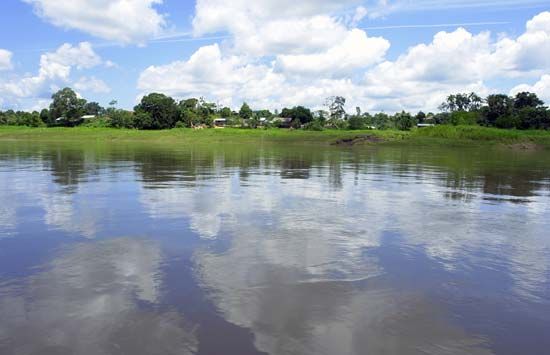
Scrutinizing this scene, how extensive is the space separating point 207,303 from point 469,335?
404 centimetres

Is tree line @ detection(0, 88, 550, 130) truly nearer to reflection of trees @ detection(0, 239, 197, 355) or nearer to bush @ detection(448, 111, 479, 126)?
bush @ detection(448, 111, 479, 126)

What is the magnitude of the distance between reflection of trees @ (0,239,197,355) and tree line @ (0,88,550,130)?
359 ft

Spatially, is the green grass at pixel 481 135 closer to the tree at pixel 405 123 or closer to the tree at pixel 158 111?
the tree at pixel 405 123

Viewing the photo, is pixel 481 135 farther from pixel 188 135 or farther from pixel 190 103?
pixel 190 103

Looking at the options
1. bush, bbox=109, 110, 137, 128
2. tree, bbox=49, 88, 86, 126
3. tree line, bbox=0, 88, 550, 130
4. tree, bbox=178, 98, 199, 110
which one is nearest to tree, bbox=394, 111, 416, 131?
tree line, bbox=0, 88, 550, 130

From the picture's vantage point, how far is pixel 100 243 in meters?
11.3

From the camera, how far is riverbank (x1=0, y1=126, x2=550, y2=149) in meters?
89.1

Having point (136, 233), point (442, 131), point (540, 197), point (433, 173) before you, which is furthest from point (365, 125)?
point (136, 233)

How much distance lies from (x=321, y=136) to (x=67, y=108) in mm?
80355

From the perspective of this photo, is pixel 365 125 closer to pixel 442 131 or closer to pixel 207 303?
pixel 442 131

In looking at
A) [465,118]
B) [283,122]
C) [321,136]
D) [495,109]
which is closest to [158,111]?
[283,122]

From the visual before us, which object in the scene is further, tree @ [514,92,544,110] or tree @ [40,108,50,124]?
tree @ [40,108,50,124]

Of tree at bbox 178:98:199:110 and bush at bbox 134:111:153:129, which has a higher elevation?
tree at bbox 178:98:199:110

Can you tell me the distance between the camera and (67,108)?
5344 inches
